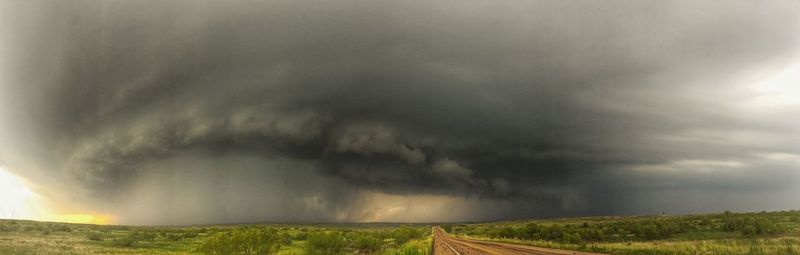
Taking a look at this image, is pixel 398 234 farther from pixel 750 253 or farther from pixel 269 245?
pixel 750 253

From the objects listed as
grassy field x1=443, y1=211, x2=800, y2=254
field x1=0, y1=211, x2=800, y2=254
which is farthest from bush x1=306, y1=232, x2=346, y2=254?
grassy field x1=443, y1=211, x2=800, y2=254

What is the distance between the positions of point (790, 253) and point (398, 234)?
233 feet

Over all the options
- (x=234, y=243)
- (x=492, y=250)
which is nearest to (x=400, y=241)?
(x=492, y=250)

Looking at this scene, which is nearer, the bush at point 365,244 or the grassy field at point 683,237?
the grassy field at point 683,237

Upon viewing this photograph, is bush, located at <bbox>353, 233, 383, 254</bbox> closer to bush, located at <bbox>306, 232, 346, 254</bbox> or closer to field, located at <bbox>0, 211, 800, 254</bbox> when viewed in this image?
field, located at <bbox>0, 211, 800, 254</bbox>

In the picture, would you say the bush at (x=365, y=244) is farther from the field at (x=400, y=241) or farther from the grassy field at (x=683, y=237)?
the grassy field at (x=683, y=237)

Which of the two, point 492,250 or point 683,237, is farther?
point 683,237

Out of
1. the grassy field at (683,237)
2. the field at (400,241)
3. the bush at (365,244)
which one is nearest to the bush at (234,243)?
the field at (400,241)

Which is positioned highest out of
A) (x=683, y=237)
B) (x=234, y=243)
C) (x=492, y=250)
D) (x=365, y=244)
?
(x=234, y=243)

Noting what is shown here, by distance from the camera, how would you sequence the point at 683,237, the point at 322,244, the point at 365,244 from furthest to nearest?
the point at 365,244
the point at 683,237
the point at 322,244

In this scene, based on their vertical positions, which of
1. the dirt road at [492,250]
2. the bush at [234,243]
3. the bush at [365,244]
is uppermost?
the bush at [234,243]

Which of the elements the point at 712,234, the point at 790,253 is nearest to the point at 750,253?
the point at 790,253

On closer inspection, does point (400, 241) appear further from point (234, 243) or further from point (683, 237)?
point (683, 237)

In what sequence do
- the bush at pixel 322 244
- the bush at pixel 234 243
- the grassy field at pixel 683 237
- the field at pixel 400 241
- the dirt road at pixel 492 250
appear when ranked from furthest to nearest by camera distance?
the bush at pixel 322 244, the dirt road at pixel 492 250, the grassy field at pixel 683 237, the field at pixel 400 241, the bush at pixel 234 243
